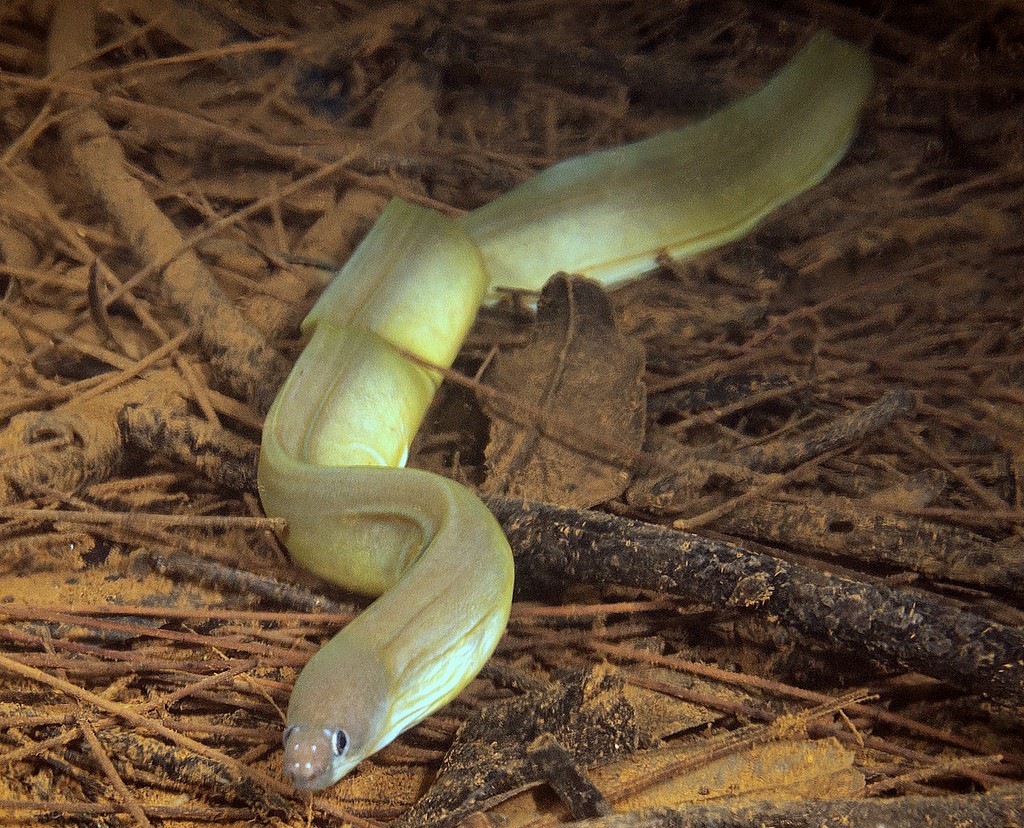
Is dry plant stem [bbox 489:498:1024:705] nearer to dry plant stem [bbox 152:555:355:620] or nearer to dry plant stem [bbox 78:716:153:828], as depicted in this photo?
dry plant stem [bbox 152:555:355:620]

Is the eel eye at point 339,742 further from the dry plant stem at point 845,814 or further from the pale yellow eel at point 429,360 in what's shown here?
the dry plant stem at point 845,814

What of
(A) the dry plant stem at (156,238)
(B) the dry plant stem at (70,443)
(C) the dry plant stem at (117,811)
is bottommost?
(C) the dry plant stem at (117,811)

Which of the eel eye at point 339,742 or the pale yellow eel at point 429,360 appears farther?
the pale yellow eel at point 429,360

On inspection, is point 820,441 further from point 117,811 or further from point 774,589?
point 117,811

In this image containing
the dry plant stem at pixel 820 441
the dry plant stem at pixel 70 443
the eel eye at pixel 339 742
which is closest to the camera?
the eel eye at pixel 339 742

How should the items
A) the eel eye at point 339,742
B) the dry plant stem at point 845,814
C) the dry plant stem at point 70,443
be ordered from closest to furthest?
the dry plant stem at point 845,814 → the eel eye at point 339,742 → the dry plant stem at point 70,443

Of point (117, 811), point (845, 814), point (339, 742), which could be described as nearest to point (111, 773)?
point (117, 811)

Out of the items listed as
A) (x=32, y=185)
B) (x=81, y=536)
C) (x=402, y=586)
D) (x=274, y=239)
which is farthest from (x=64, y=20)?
(x=402, y=586)

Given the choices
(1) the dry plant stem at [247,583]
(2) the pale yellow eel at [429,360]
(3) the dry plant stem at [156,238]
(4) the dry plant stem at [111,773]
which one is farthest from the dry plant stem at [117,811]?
(3) the dry plant stem at [156,238]

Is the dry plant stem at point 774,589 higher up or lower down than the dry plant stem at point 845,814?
higher up
